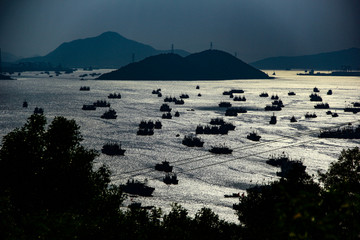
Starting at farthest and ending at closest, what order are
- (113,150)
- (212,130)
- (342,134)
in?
(212,130), (342,134), (113,150)

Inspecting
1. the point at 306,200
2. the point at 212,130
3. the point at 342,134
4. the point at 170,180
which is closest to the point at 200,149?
the point at 212,130

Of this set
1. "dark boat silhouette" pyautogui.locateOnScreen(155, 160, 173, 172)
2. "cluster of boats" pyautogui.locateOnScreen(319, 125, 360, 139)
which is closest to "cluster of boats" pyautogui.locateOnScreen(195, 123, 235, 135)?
"cluster of boats" pyautogui.locateOnScreen(319, 125, 360, 139)

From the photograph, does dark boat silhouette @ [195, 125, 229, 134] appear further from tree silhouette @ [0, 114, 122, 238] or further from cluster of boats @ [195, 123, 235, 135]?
tree silhouette @ [0, 114, 122, 238]

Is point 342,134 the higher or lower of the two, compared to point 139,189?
higher

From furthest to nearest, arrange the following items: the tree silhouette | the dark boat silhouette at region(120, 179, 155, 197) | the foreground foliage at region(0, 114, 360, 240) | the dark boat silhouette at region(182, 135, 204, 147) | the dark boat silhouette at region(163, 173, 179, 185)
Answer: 1. the dark boat silhouette at region(182, 135, 204, 147)
2. the dark boat silhouette at region(163, 173, 179, 185)
3. the dark boat silhouette at region(120, 179, 155, 197)
4. the tree silhouette
5. the foreground foliage at region(0, 114, 360, 240)

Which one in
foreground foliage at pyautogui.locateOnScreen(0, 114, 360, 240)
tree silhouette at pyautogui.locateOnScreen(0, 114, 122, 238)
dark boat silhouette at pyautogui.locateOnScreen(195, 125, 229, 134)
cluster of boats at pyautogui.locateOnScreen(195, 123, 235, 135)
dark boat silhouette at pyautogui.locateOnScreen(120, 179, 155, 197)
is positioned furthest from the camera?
dark boat silhouette at pyautogui.locateOnScreen(195, 125, 229, 134)

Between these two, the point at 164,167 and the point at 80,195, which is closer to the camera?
the point at 80,195

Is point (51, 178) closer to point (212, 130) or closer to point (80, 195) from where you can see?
point (80, 195)

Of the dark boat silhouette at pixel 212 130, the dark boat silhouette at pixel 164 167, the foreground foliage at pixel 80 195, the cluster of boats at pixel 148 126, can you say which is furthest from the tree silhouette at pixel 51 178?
the dark boat silhouette at pixel 212 130

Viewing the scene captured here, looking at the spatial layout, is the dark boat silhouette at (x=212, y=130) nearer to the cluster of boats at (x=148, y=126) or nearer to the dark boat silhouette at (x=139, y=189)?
the cluster of boats at (x=148, y=126)

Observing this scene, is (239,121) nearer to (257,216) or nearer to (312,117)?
(312,117)

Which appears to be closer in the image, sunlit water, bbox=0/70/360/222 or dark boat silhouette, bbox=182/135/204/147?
sunlit water, bbox=0/70/360/222

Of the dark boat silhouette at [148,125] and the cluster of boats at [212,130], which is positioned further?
the dark boat silhouette at [148,125]
